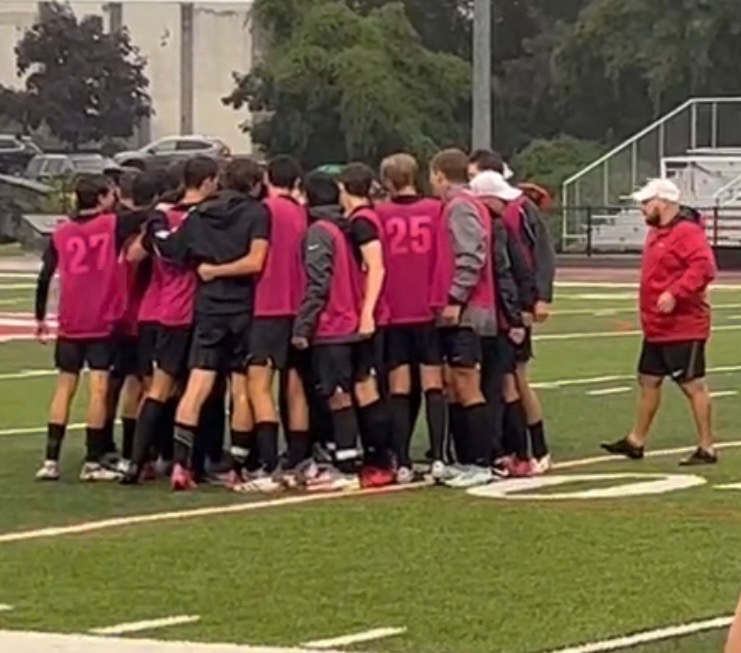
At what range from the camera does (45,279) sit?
1474 cm

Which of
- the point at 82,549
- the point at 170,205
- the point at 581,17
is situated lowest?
the point at 82,549

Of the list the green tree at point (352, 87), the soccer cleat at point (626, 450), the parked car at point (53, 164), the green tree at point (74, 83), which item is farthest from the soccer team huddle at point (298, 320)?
the green tree at point (74, 83)

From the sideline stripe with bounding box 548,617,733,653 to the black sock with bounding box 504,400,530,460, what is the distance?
4.88 m

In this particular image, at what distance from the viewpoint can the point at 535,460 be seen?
15.0 meters

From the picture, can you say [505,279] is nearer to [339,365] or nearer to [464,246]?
[464,246]

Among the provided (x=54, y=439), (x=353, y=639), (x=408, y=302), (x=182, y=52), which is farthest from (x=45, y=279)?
(x=182, y=52)

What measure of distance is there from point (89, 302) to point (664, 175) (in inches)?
1589

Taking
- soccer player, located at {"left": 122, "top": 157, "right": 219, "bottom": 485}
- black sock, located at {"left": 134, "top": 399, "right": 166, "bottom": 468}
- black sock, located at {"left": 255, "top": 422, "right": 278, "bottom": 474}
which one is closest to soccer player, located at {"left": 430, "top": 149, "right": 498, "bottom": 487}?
black sock, located at {"left": 255, "top": 422, "right": 278, "bottom": 474}

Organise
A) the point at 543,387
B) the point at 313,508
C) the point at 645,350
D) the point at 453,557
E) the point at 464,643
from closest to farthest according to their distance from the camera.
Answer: the point at 464,643
the point at 453,557
the point at 313,508
the point at 645,350
the point at 543,387

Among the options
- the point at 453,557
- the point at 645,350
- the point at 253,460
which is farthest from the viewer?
the point at 645,350

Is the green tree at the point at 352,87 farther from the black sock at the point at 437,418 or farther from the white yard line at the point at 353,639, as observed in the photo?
the white yard line at the point at 353,639

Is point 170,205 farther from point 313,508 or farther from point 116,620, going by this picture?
point 116,620

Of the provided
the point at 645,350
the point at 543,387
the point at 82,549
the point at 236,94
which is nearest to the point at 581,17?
the point at 236,94

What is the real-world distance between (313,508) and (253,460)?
1.13m
